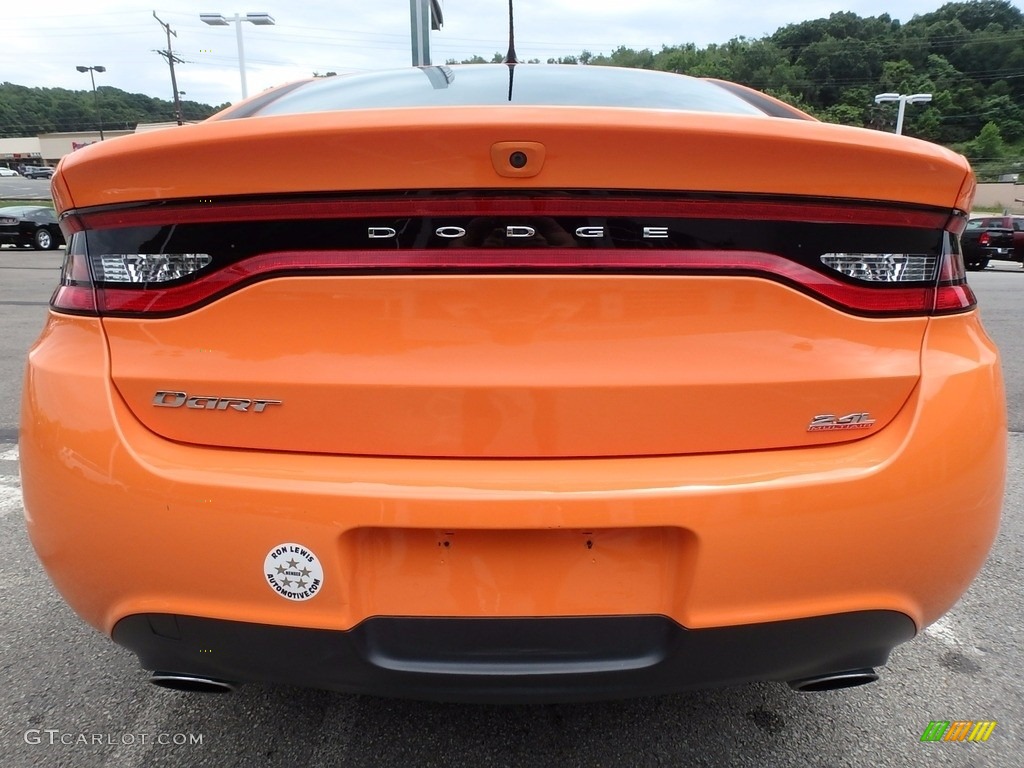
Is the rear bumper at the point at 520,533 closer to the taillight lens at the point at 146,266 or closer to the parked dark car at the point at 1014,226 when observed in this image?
the taillight lens at the point at 146,266

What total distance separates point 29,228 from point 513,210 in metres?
22.6

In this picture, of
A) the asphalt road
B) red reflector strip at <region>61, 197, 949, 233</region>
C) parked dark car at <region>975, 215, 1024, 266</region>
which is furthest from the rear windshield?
parked dark car at <region>975, 215, 1024, 266</region>

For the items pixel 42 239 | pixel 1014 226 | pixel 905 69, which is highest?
pixel 905 69

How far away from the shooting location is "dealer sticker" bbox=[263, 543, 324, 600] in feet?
3.80

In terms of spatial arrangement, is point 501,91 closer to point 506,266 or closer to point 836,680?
point 506,266

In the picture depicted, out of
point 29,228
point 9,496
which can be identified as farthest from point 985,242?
point 29,228

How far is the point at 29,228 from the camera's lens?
19.0 metres

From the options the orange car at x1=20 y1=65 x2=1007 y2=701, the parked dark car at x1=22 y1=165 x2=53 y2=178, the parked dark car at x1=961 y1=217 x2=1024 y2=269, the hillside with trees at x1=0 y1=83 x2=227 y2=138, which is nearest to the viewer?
the orange car at x1=20 y1=65 x2=1007 y2=701

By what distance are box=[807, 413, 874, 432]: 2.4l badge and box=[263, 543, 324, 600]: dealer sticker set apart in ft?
2.92

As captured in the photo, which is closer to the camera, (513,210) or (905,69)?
(513,210)

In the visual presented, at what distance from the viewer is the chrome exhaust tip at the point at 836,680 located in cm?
136

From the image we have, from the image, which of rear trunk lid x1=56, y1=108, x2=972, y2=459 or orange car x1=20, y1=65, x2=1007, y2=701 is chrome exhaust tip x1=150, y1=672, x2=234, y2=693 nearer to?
orange car x1=20, y1=65, x2=1007, y2=701

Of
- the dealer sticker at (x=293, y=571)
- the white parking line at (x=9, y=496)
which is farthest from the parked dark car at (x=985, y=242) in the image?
the dealer sticker at (x=293, y=571)

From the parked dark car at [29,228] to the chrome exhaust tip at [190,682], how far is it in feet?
70.3
